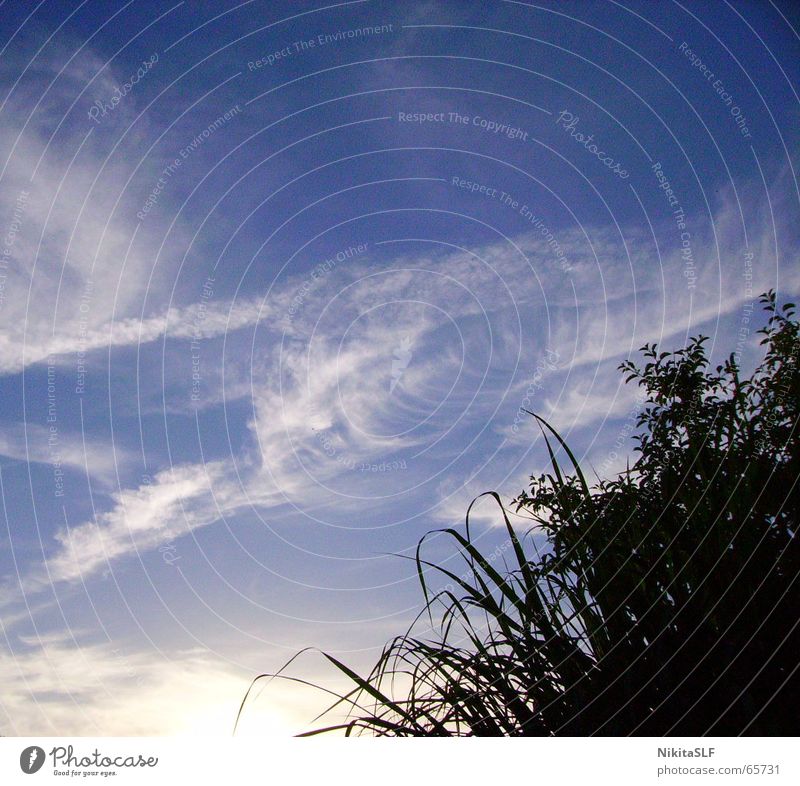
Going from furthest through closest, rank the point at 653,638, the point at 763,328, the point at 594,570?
the point at 763,328, the point at 594,570, the point at 653,638

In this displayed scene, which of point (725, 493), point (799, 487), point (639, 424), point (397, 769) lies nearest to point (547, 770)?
point (397, 769)

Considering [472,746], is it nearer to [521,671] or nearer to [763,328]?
[521,671]

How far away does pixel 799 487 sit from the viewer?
3207 mm

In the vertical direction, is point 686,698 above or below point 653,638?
below

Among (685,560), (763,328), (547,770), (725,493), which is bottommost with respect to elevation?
(547,770)

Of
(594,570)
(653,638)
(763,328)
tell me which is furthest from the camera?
(763,328)

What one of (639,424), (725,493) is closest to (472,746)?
(725,493)

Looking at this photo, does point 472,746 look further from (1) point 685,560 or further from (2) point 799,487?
(2) point 799,487

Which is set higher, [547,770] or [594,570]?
[594,570]

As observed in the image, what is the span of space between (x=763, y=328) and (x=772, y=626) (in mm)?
2492

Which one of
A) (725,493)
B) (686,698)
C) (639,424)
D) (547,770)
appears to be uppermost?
(639,424)

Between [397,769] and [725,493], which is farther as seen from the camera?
[725,493]

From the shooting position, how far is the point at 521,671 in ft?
9.73

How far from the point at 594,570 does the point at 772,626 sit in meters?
0.69
